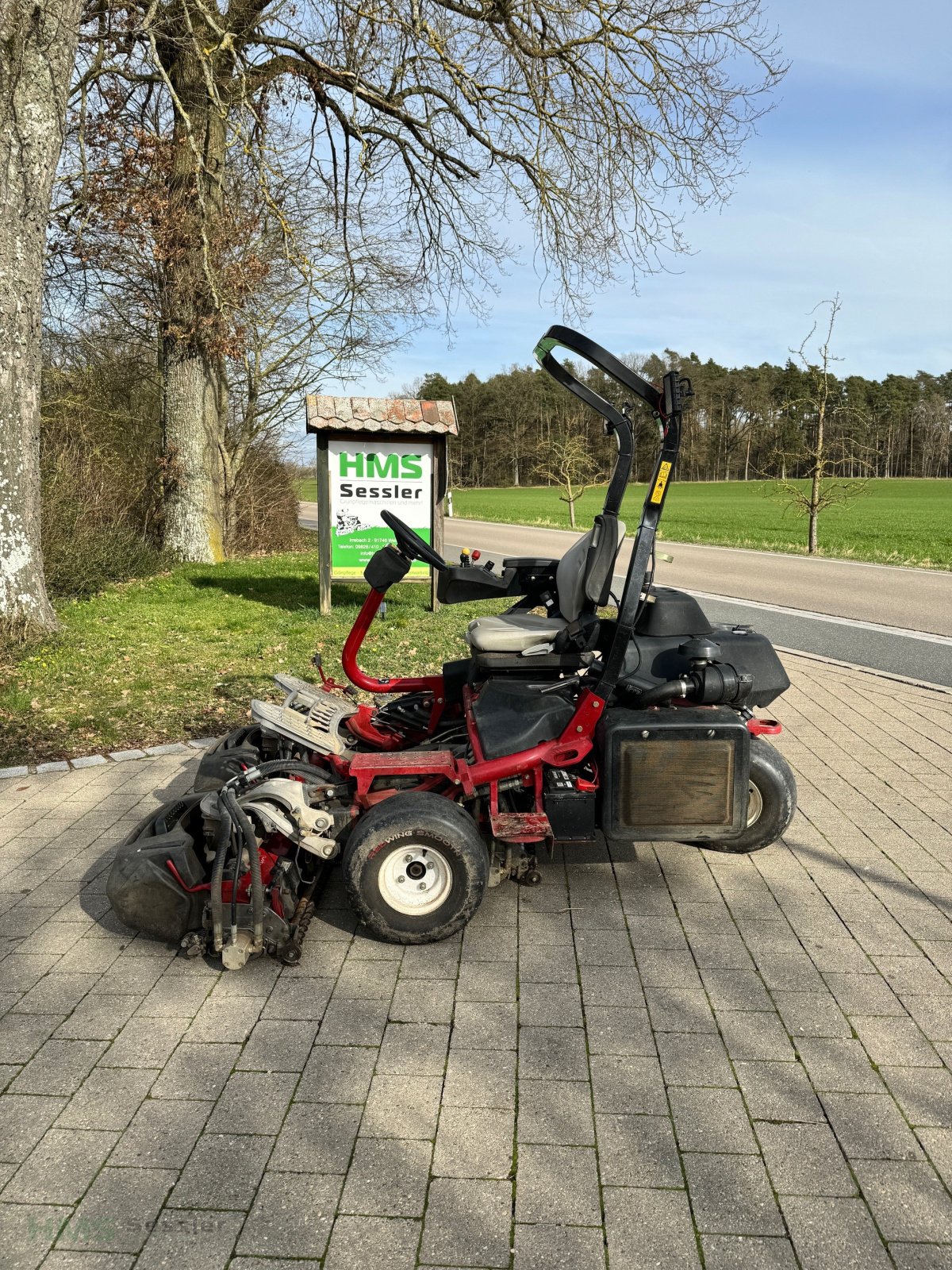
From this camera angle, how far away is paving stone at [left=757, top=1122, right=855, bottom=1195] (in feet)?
7.43

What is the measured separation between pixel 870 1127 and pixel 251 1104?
66.4 inches

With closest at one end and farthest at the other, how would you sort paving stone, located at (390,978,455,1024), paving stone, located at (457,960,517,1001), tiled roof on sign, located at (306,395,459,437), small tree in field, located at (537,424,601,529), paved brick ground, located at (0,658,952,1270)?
paved brick ground, located at (0,658,952,1270), paving stone, located at (390,978,455,1024), paving stone, located at (457,960,517,1001), tiled roof on sign, located at (306,395,459,437), small tree in field, located at (537,424,601,529)

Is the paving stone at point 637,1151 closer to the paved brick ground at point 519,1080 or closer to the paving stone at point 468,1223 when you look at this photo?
the paved brick ground at point 519,1080

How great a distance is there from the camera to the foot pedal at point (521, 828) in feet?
11.6

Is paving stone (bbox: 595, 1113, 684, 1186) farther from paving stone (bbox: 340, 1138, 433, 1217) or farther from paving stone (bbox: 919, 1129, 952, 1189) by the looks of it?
paving stone (bbox: 919, 1129, 952, 1189)

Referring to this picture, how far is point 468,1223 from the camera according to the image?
7.10ft

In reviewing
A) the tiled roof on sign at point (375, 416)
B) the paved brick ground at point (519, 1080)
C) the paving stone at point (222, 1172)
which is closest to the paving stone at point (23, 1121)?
the paved brick ground at point (519, 1080)

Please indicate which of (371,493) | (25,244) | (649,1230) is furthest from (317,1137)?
(371,493)

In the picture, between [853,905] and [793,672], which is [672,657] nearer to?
[853,905]

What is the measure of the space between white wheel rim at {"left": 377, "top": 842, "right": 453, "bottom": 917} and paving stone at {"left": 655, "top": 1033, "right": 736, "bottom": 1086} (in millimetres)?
932

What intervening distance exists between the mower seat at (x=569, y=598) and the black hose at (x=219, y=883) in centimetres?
126

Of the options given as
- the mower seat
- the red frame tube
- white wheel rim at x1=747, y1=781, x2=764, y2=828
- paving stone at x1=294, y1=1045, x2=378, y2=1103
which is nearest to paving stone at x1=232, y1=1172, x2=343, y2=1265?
paving stone at x1=294, y1=1045, x2=378, y2=1103

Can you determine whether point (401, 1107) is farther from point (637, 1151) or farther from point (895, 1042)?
point (895, 1042)

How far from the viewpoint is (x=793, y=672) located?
828 cm
